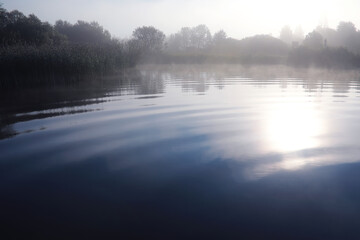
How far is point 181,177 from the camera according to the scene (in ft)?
13.7

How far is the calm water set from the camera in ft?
9.98

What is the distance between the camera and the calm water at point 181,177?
304cm

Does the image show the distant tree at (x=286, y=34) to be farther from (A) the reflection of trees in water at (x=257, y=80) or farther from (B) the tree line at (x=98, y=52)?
(A) the reflection of trees in water at (x=257, y=80)

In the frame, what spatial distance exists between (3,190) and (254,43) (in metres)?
81.5

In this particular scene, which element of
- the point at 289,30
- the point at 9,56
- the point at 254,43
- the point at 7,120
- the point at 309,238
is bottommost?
the point at 309,238

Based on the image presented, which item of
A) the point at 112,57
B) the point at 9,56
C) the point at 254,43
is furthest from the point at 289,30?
the point at 9,56

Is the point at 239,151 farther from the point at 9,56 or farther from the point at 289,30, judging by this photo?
the point at 289,30

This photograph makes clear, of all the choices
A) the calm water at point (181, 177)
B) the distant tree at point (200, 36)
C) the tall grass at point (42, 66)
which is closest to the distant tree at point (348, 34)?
the distant tree at point (200, 36)

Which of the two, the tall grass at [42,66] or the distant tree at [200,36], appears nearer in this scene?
the tall grass at [42,66]

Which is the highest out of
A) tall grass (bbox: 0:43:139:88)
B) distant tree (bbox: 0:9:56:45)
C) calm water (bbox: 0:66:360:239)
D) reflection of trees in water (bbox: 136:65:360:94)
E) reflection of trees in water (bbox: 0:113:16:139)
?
distant tree (bbox: 0:9:56:45)

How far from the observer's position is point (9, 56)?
15.7m

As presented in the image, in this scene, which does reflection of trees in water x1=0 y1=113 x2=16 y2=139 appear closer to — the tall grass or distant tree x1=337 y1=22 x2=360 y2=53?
the tall grass

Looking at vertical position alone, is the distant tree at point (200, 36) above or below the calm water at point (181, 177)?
above

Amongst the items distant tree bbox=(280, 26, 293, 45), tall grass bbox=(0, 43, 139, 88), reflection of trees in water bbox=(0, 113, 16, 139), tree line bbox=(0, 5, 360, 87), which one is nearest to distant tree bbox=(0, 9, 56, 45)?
tree line bbox=(0, 5, 360, 87)
